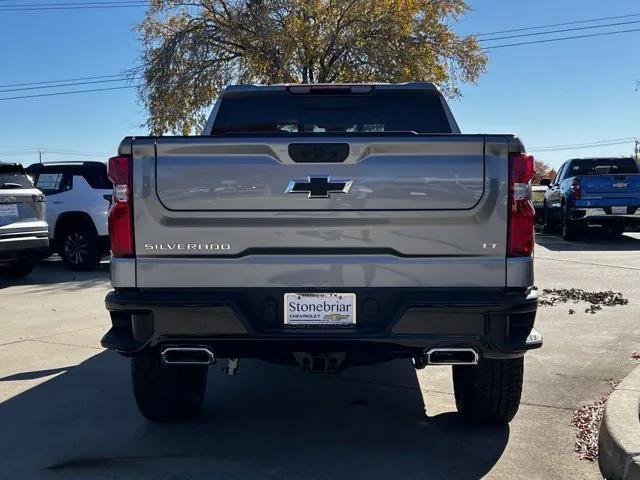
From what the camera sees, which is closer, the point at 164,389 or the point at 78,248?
the point at 164,389

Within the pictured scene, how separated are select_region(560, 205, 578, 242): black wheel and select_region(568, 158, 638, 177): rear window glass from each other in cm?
124

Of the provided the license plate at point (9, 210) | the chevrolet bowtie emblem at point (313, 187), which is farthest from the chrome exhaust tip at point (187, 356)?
the license plate at point (9, 210)

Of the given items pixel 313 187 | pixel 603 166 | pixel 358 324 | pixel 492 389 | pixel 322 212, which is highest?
pixel 603 166

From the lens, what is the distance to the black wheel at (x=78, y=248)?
12320 millimetres

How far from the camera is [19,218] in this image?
1013 centimetres

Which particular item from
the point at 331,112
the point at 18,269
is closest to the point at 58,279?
the point at 18,269

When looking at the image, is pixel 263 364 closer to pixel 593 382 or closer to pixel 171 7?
pixel 593 382

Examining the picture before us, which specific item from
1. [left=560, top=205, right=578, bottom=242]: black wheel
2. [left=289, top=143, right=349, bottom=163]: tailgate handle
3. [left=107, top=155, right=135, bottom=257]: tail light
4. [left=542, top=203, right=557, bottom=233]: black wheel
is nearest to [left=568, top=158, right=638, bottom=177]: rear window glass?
[left=560, top=205, right=578, bottom=242]: black wheel

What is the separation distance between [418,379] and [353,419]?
43.0 inches

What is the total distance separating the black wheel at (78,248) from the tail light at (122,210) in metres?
9.00

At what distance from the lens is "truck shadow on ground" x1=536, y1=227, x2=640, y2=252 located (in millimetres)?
15773

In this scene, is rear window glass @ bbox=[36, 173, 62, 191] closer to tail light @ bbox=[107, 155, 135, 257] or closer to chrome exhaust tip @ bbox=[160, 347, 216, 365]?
tail light @ bbox=[107, 155, 135, 257]

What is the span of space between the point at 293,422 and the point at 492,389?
131 centimetres

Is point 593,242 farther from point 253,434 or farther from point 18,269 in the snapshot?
point 253,434
